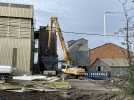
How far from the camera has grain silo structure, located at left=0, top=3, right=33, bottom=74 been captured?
6059 cm

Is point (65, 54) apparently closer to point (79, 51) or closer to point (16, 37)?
point (16, 37)

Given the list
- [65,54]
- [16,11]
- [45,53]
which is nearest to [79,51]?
[45,53]

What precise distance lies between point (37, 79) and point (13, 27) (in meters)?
15.8

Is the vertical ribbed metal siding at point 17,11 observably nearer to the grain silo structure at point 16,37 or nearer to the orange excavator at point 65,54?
the grain silo structure at point 16,37

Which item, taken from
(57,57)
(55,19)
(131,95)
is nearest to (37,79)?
(57,57)

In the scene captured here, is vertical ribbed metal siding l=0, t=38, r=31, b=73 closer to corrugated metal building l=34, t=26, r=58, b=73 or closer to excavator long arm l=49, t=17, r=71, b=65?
corrugated metal building l=34, t=26, r=58, b=73

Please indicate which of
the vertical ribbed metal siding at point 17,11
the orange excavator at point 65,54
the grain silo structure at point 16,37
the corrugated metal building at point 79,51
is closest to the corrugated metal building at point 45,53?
the orange excavator at point 65,54

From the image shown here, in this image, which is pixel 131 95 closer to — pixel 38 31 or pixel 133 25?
pixel 133 25

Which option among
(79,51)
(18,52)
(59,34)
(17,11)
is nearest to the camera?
(18,52)

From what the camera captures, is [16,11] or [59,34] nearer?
[16,11]

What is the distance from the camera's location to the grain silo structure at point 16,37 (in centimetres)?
6059

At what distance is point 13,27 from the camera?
61.2 meters

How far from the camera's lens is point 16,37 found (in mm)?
61219

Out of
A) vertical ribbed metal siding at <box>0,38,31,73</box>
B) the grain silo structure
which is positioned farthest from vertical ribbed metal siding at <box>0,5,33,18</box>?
vertical ribbed metal siding at <box>0,38,31,73</box>
